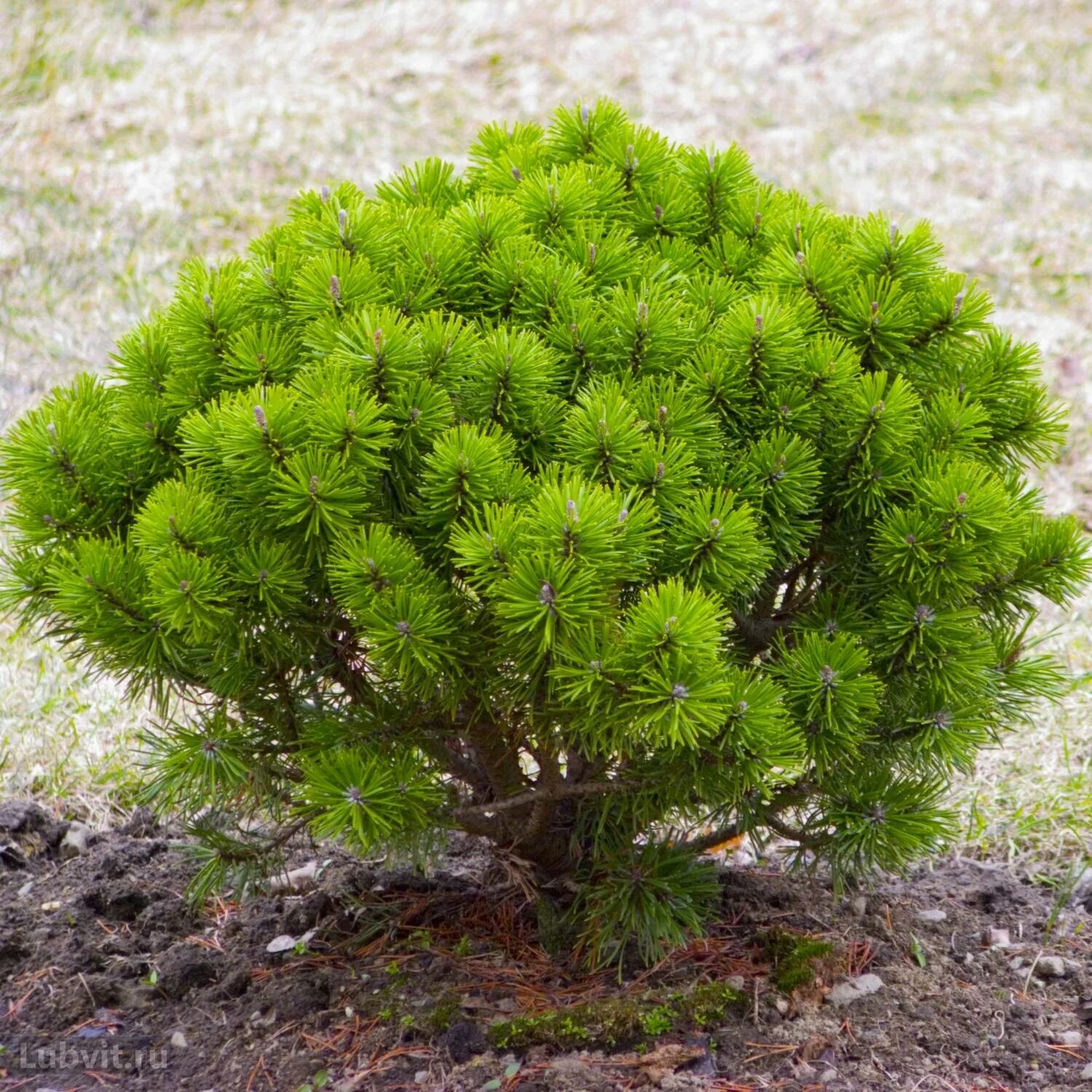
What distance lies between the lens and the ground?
8.63ft

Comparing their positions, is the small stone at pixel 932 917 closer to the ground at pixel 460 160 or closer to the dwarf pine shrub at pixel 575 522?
the ground at pixel 460 160

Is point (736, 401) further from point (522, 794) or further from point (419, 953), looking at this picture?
point (419, 953)

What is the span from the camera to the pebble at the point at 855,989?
244cm

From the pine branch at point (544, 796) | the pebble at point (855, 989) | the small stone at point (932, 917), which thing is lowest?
the pebble at point (855, 989)

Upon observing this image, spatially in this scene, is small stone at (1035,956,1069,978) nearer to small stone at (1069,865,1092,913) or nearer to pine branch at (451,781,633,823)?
small stone at (1069,865,1092,913)

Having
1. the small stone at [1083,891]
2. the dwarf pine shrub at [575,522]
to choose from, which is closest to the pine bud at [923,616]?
the dwarf pine shrub at [575,522]

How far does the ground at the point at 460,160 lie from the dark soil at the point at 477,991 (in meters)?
0.01

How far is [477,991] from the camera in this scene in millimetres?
2424

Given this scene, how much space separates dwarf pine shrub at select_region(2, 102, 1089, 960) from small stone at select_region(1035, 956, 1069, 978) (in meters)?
0.72

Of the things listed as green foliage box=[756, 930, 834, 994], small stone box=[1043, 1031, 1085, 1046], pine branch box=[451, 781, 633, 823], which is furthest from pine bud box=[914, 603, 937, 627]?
small stone box=[1043, 1031, 1085, 1046]

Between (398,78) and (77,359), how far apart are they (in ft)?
12.1

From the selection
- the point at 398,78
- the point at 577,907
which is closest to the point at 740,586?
the point at 577,907

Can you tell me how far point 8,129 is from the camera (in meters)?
6.87

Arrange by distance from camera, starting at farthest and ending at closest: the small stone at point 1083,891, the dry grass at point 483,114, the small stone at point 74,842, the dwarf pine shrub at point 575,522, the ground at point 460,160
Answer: the dry grass at point 483,114 → the small stone at point 74,842 → the small stone at point 1083,891 → the ground at point 460,160 → the dwarf pine shrub at point 575,522
